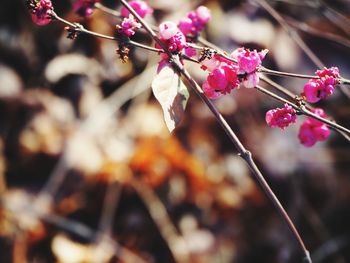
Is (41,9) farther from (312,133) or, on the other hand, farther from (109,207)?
(109,207)

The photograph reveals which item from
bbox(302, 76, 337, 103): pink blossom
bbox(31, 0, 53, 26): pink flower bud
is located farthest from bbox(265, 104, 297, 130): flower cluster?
bbox(31, 0, 53, 26): pink flower bud

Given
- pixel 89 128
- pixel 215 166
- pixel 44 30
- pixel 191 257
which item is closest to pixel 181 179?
pixel 215 166

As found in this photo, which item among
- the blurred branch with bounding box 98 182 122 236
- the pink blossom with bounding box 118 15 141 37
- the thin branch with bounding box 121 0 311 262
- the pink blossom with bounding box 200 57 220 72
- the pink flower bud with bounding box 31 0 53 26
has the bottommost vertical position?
the thin branch with bounding box 121 0 311 262

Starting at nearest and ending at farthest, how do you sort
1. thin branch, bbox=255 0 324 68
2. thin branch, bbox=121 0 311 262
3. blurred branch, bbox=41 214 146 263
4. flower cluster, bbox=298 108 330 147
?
1. thin branch, bbox=121 0 311 262
2. flower cluster, bbox=298 108 330 147
3. thin branch, bbox=255 0 324 68
4. blurred branch, bbox=41 214 146 263

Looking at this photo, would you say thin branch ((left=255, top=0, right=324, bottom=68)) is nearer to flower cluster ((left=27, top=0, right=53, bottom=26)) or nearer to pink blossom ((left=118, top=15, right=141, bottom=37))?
pink blossom ((left=118, top=15, right=141, bottom=37))

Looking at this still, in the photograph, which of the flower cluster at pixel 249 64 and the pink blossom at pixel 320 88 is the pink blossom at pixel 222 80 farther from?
the pink blossom at pixel 320 88

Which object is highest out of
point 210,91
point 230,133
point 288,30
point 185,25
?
point 288,30

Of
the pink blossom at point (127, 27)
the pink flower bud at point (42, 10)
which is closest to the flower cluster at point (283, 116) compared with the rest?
the pink blossom at point (127, 27)

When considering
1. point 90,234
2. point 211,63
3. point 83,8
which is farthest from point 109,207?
point 211,63
